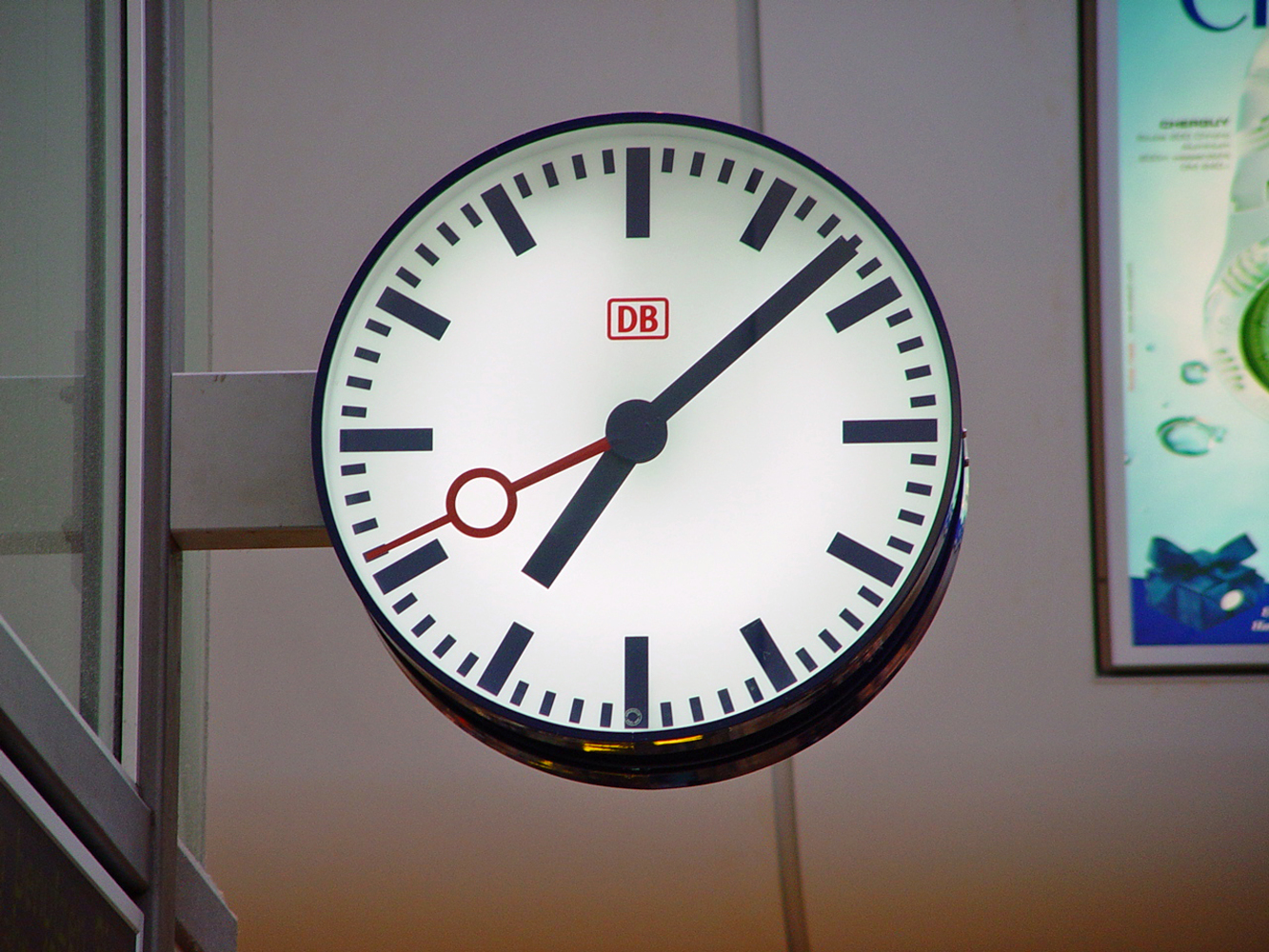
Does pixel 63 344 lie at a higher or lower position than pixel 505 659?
higher

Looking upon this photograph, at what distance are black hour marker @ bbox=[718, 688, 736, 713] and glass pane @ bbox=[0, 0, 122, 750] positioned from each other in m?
0.47

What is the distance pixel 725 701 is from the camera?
0.75 m

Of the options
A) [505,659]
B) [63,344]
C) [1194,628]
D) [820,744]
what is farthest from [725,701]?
[1194,628]

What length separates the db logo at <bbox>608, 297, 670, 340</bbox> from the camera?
2.72 feet

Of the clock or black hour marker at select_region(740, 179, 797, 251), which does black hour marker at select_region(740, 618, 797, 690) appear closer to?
the clock

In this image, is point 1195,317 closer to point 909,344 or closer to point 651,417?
point 909,344

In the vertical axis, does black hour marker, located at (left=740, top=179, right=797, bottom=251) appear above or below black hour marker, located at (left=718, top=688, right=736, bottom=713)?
above

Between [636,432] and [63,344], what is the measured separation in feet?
1.50

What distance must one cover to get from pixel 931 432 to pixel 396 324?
0.38 m

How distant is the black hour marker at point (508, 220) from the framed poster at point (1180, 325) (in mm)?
1011

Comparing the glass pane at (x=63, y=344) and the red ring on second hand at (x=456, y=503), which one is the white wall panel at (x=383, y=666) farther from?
the red ring on second hand at (x=456, y=503)

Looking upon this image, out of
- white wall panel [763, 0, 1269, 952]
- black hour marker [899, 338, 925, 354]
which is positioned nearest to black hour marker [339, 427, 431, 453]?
black hour marker [899, 338, 925, 354]

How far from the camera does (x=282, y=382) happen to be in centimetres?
88

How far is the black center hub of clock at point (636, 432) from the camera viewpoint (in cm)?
81
